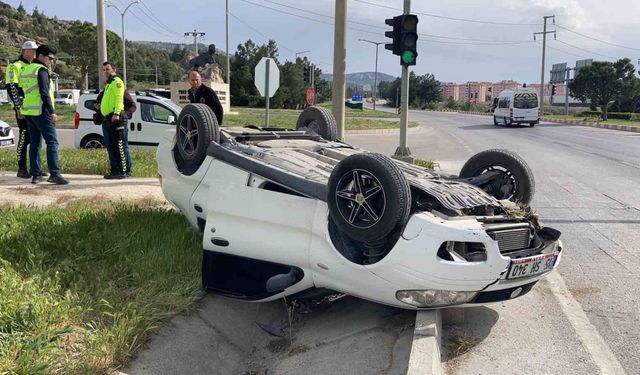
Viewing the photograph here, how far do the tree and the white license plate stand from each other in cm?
5397

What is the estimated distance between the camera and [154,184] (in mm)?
8641

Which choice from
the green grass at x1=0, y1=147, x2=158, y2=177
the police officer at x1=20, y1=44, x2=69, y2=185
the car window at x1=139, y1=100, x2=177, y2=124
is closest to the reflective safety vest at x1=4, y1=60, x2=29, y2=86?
→ the police officer at x1=20, y1=44, x2=69, y2=185

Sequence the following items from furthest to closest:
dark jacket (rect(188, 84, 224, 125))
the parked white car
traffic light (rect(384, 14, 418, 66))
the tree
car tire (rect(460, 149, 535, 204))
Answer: the tree, the parked white car, traffic light (rect(384, 14, 418, 66)), dark jacket (rect(188, 84, 224, 125)), car tire (rect(460, 149, 535, 204))

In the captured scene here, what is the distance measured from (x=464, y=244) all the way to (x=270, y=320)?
1.81m

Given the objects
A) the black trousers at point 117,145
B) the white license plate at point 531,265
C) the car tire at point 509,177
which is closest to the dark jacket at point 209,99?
the black trousers at point 117,145

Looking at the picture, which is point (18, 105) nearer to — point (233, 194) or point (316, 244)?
point (233, 194)

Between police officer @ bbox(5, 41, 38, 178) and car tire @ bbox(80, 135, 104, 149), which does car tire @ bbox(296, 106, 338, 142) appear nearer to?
police officer @ bbox(5, 41, 38, 178)

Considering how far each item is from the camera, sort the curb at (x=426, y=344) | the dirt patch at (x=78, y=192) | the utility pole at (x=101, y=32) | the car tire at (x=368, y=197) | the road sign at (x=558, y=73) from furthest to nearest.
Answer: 1. the road sign at (x=558, y=73)
2. the utility pole at (x=101, y=32)
3. the dirt patch at (x=78, y=192)
4. the car tire at (x=368, y=197)
5. the curb at (x=426, y=344)

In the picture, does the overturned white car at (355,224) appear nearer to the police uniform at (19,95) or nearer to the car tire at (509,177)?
the car tire at (509,177)

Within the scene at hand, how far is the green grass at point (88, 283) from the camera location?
10.8ft

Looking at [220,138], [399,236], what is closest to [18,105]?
[220,138]

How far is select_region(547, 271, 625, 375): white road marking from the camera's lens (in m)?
3.70

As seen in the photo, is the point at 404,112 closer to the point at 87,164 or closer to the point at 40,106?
the point at 87,164

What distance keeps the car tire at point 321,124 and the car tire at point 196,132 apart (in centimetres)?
129
